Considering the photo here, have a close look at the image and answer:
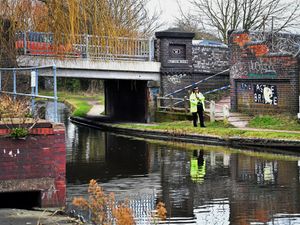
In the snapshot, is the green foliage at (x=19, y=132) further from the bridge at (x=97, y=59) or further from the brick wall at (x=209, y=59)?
the brick wall at (x=209, y=59)

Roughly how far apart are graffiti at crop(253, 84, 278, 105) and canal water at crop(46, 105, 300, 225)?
6.12 m

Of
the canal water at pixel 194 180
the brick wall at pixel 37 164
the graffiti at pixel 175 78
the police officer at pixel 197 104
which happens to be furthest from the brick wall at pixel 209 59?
the brick wall at pixel 37 164

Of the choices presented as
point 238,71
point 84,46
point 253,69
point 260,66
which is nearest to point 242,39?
point 238,71

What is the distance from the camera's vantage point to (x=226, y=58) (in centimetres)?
3731

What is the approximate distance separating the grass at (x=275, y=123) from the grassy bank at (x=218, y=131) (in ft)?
4.10

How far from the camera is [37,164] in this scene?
12.3 m

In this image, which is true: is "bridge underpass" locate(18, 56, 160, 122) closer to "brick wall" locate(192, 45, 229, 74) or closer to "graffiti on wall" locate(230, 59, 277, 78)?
"brick wall" locate(192, 45, 229, 74)

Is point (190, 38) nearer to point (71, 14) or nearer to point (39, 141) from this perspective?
point (71, 14)

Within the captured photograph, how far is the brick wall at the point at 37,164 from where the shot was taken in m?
12.1

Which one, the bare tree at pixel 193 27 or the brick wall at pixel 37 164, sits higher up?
the bare tree at pixel 193 27

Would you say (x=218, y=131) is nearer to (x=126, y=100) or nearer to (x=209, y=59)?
(x=209, y=59)

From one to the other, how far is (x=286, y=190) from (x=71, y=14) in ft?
23.3

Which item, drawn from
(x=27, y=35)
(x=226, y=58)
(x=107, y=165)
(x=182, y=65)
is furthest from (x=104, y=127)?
(x=107, y=165)

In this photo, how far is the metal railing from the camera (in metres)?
19.4
